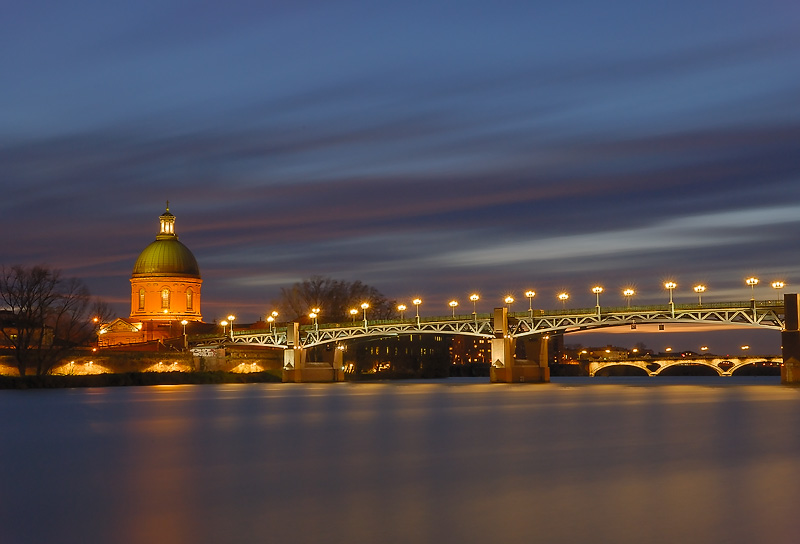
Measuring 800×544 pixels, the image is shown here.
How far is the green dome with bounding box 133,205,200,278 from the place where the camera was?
573 feet

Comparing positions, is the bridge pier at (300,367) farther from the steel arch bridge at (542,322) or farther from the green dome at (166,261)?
the green dome at (166,261)

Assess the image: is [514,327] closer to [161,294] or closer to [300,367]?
[300,367]

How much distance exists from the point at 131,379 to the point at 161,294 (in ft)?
198

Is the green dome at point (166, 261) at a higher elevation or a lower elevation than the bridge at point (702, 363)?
higher

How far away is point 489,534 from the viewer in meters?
21.4

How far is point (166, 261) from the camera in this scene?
575ft

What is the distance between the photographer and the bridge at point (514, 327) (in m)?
111

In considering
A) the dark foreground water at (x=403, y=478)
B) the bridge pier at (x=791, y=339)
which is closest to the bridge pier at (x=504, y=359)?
the bridge pier at (x=791, y=339)

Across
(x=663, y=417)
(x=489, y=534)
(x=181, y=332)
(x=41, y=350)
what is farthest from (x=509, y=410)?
(x=181, y=332)

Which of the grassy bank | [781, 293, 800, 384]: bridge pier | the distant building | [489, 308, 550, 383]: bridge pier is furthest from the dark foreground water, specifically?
the distant building

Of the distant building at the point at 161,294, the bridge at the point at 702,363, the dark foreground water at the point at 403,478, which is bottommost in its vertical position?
the dark foreground water at the point at 403,478

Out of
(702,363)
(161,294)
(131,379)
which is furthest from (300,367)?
(702,363)

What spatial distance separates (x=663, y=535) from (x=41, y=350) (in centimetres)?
8810

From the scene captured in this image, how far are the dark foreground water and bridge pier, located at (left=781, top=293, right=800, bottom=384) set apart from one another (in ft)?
158
